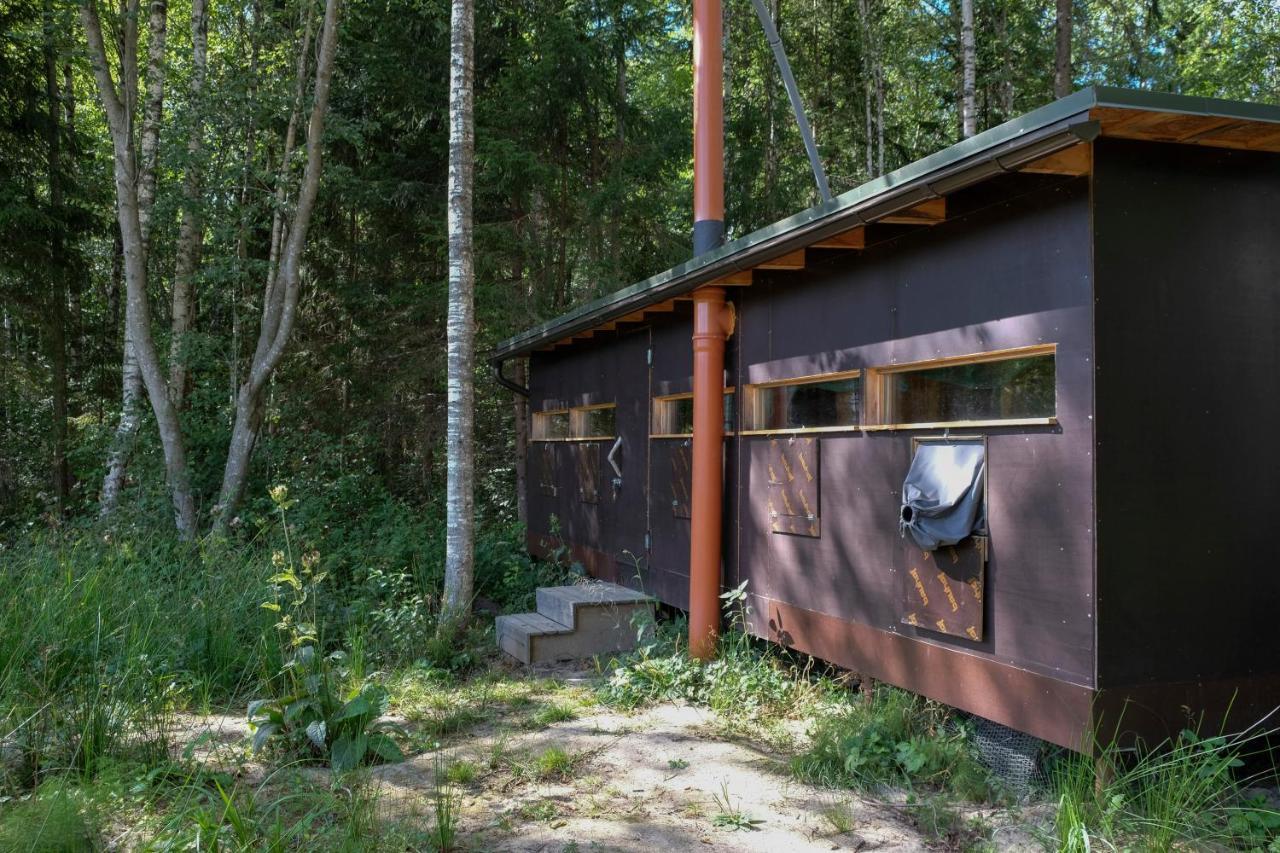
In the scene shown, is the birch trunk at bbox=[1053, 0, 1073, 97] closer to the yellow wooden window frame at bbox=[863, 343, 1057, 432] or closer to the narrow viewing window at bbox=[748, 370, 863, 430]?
the narrow viewing window at bbox=[748, 370, 863, 430]

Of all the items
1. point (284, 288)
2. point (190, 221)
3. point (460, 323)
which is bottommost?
point (460, 323)

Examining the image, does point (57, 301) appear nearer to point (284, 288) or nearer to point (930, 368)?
point (284, 288)

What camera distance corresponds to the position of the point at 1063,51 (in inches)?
512

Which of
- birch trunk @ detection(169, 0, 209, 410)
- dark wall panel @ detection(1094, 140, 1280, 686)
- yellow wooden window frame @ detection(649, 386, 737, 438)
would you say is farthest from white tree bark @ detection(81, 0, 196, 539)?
dark wall panel @ detection(1094, 140, 1280, 686)

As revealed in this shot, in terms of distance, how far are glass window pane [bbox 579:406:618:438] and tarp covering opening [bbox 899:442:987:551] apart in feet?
16.1

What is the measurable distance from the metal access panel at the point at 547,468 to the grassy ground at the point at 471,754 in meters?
4.16

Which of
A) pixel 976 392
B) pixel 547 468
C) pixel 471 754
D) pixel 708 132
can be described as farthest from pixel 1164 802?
pixel 547 468

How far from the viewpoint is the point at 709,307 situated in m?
7.05

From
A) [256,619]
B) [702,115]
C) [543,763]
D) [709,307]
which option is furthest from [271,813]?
[702,115]

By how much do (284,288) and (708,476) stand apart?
25.5 ft

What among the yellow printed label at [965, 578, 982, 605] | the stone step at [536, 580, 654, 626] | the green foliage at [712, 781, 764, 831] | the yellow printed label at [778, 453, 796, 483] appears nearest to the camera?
the green foliage at [712, 781, 764, 831]

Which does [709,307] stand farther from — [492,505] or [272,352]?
[492,505]

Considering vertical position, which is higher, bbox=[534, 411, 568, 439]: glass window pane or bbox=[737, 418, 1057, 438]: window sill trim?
bbox=[534, 411, 568, 439]: glass window pane

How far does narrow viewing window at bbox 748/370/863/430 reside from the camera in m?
5.62
